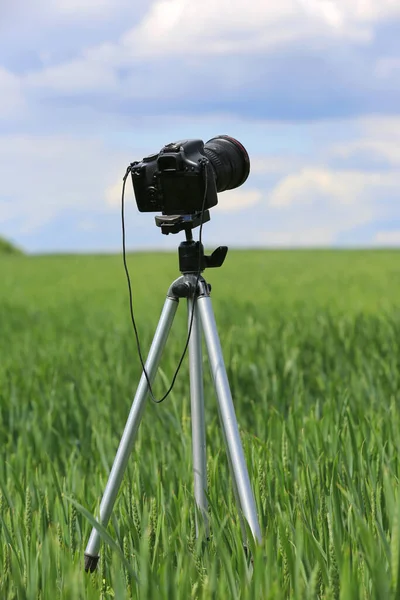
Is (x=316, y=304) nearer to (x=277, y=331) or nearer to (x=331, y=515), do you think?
(x=277, y=331)

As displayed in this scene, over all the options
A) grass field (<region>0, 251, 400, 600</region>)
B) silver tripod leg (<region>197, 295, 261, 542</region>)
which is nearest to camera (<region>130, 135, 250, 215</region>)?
silver tripod leg (<region>197, 295, 261, 542</region>)

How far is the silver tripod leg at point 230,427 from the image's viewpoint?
7.56 ft

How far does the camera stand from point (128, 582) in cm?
247

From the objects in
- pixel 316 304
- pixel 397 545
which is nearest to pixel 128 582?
pixel 397 545

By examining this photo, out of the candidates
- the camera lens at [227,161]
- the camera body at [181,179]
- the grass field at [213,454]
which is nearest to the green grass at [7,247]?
the grass field at [213,454]

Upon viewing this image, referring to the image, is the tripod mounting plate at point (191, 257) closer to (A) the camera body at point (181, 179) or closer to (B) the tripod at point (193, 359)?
(B) the tripod at point (193, 359)

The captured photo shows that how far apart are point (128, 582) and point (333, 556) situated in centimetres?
71

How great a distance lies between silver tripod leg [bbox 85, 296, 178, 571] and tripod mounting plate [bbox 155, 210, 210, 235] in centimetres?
25

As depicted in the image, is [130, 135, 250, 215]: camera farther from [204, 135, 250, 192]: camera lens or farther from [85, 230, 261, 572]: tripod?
[85, 230, 261, 572]: tripod

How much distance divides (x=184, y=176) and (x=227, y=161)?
0.26m

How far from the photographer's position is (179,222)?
257 centimetres

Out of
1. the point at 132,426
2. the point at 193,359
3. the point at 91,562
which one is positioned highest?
the point at 193,359

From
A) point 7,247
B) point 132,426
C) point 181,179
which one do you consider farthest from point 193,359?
point 7,247

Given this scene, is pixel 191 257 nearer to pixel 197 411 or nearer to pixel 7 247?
pixel 197 411
